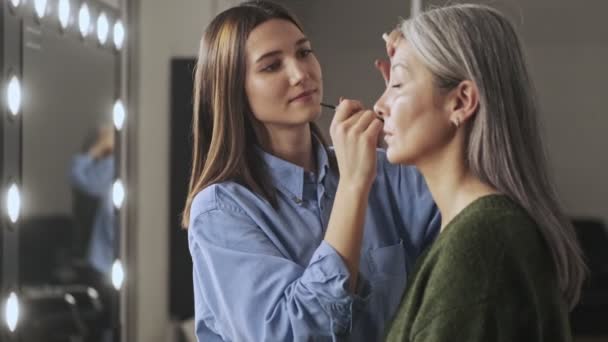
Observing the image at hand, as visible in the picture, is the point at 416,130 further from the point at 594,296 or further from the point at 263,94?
the point at 594,296

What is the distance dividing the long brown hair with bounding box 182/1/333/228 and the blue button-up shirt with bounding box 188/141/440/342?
1.0 inches

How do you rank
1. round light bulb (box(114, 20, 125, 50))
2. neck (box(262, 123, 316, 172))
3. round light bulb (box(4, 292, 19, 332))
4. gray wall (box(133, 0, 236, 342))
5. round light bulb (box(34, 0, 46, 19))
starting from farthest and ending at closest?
gray wall (box(133, 0, 236, 342)) < round light bulb (box(114, 20, 125, 50)) < round light bulb (box(34, 0, 46, 19)) < round light bulb (box(4, 292, 19, 332)) < neck (box(262, 123, 316, 172))

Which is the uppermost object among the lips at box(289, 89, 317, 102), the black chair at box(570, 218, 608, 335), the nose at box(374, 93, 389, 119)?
the lips at box(289, 89, 317, 102)

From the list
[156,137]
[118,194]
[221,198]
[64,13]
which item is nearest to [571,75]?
[156,137]

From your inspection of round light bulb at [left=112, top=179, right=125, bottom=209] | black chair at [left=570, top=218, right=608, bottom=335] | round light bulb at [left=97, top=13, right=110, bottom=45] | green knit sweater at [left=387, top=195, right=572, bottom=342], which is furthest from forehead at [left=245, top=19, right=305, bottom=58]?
black chair at [left=570, top=218, right=608, bottom=335]

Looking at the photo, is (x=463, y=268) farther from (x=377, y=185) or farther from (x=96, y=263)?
(x=96, y=263)

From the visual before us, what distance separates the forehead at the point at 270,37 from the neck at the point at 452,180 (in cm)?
29

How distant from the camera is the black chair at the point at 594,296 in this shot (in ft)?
8.68

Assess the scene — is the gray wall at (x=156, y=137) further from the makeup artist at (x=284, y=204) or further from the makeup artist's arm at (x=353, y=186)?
the makeup artist's arm at (x=353, y=186)

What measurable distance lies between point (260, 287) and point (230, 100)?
29 centimetres

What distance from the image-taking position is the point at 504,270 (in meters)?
0.84

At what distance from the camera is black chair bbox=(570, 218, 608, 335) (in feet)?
8.68

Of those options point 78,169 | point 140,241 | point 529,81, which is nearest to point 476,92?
point 529,81

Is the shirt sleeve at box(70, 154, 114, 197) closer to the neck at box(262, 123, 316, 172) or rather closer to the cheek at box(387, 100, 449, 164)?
the neck at box(262, 123, 316, 172)
